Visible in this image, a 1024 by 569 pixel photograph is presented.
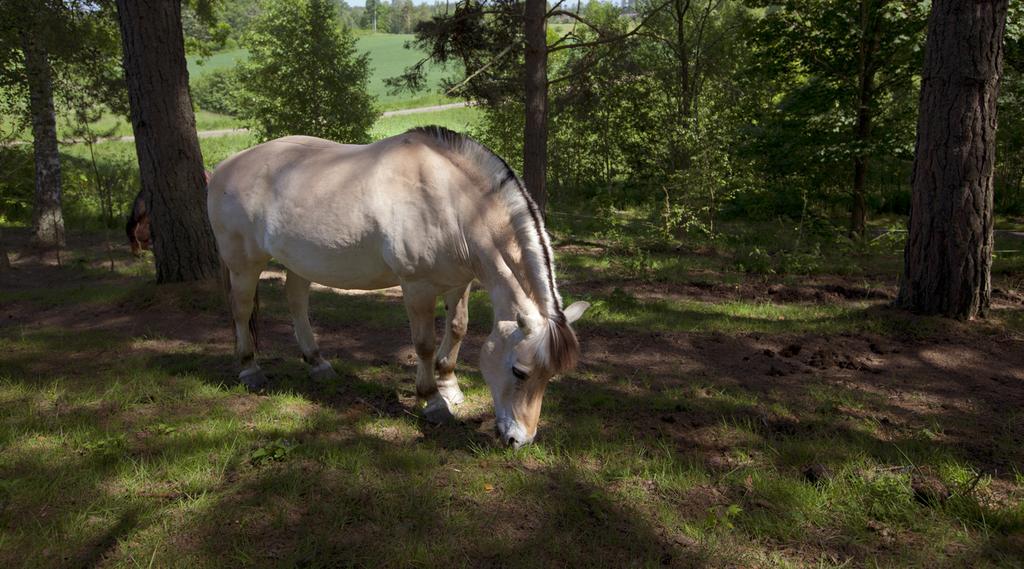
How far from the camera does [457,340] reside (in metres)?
4.86

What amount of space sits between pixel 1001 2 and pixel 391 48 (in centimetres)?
7776

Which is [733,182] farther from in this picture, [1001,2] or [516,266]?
[516,266]

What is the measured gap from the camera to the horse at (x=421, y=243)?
12.5 feet

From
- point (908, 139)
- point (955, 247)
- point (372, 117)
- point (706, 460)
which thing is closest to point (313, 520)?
point (706, 460)

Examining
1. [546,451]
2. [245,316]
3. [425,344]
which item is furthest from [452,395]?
[245,316]

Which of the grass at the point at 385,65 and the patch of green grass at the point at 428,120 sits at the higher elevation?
the grass at the point at 385,65

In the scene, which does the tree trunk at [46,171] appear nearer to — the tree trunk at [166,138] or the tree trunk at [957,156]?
the tree trunk at [166,138]

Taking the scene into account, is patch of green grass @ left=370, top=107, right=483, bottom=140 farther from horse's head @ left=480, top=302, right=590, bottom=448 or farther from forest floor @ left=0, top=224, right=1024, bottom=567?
horse's head @ left=480, top=302, right=590, bottom=448

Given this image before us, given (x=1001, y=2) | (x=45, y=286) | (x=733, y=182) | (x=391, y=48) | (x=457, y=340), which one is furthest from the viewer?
(x=391, y=48)

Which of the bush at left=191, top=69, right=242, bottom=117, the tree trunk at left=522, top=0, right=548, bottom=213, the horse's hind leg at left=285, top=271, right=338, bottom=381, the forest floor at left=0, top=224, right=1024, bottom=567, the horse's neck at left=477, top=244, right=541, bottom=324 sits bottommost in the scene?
the forest floor at left=0, top=224, right=1024, bottom=567

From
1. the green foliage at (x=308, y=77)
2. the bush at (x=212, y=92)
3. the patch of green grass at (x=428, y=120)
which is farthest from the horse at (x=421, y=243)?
the bush at (x=212, y=92)

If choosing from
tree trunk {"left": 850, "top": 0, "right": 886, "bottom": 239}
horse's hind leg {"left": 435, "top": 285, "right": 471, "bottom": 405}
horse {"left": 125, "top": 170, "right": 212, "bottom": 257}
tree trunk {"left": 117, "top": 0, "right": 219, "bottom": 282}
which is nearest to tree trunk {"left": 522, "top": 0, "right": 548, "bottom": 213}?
tree trunk {"left": 117, "top": 0, "right": 219, "bottom": 282}

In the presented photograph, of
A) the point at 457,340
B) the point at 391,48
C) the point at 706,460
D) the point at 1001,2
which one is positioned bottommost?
the point at 706,460

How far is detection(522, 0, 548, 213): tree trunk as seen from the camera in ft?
31.0
